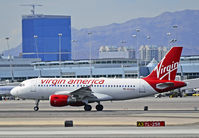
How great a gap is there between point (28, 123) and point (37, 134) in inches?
389

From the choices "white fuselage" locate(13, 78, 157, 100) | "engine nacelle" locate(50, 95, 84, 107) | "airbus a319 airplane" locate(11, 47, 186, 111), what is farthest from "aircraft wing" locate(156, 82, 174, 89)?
"engine nacelle" locate(50, 95, 84, 107)

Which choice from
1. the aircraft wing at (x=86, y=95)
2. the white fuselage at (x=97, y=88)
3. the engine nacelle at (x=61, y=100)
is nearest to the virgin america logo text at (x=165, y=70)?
the white fuselage at (x=97, y=88)

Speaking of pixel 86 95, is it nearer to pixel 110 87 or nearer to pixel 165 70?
pixel 110 87

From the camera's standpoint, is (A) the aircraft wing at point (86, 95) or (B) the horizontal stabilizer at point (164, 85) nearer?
(A) the aircraft wing at point (86, 95)

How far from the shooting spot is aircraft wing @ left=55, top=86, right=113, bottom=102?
6994 centimetres

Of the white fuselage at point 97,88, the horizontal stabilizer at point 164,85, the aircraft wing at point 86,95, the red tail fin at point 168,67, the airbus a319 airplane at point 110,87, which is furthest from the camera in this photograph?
the white fuselage at point 97,88

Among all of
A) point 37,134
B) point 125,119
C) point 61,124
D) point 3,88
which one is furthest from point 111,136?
point 3,88

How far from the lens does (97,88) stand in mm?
71875

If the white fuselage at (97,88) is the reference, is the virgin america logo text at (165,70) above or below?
above

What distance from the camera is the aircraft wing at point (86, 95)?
69938mm

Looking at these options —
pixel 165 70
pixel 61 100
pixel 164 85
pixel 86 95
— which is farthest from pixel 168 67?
pixel 61 100

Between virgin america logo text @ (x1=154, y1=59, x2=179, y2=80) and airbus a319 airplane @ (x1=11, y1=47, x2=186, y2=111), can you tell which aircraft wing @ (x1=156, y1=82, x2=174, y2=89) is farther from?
virgin america logo text @ (x1=154, y1=59, x2=179, y2=80)

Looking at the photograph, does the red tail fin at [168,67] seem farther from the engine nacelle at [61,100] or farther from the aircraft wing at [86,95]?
the engine nacelle at [61,100]

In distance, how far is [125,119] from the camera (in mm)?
54219
